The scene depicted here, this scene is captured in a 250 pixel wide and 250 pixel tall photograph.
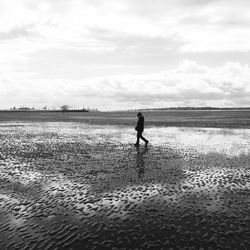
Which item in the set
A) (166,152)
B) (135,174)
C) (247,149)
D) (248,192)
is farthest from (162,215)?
(247,149)

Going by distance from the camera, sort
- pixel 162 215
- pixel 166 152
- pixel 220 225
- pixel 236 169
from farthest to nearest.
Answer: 1. pixel 166 152
2. pixel 236 169
3. pixel 162 215
4. pixel 220 225

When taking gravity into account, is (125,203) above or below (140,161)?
below

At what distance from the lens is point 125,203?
12391mm

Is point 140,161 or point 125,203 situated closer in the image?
point 125,203

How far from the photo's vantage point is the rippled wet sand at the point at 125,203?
30.4 ft

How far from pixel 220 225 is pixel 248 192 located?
435 centimetres

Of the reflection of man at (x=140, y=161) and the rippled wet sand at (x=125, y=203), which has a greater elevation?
the reflection of man at (x=140, y=161)

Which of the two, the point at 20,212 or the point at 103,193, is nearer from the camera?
the point at 20,212

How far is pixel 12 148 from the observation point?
94.5ft

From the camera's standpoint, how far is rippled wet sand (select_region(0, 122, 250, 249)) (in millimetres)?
9258

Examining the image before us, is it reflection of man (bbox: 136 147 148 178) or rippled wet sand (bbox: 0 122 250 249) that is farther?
reflection of man (bbox: 136 147 148 178)

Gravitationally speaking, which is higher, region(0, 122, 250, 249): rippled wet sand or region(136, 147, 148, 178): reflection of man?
region(136, 147, 148, 178): reflection of man

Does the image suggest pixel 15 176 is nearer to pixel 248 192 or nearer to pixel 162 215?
pixel 162 215

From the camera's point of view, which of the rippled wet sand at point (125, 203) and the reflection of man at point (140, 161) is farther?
the reflection of man at point (140, 161)
